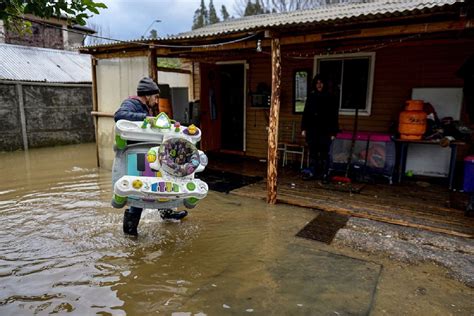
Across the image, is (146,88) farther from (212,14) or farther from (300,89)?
(212,14)

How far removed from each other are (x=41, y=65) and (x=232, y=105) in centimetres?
779

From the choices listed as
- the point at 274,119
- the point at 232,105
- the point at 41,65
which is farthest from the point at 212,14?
the point at 274,119

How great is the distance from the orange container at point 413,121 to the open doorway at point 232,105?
151 inches

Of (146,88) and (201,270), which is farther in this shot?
(146,88)

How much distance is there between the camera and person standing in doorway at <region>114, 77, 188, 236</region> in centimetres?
342

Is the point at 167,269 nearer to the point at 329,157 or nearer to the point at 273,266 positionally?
the point at 273,266

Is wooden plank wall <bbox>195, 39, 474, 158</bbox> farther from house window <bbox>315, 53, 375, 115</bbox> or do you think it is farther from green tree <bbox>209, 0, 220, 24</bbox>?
green tree <bbox>209, 0, 220, 24</bbox>

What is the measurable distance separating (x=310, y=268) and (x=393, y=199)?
271 centimetres

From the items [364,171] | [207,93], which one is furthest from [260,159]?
[364,171]

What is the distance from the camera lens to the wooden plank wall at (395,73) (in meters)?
6.09

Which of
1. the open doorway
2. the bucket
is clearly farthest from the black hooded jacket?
the open doorway

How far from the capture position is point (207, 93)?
876cm

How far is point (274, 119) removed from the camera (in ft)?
16.7

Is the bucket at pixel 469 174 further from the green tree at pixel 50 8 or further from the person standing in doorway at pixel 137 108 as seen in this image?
the green tree at pixel 50 8
